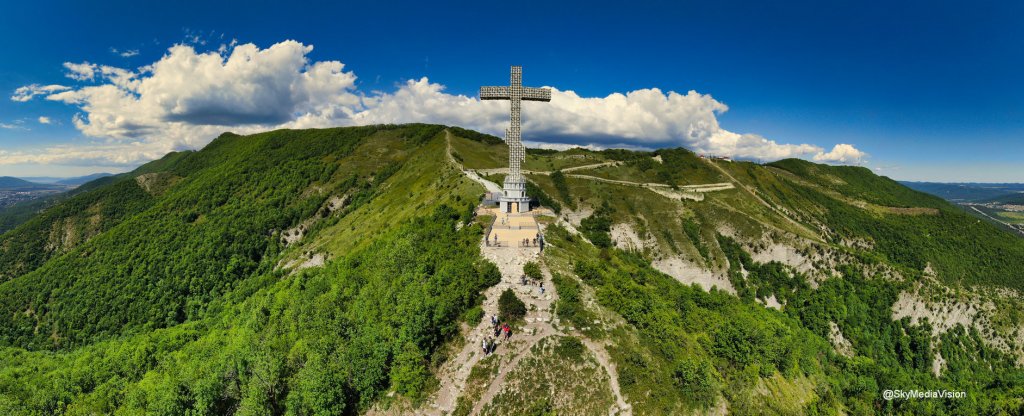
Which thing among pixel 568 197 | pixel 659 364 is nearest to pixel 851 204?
pixel 568 197

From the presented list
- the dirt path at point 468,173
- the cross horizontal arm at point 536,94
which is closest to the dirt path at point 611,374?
the cross horizontal arm at point 536,94

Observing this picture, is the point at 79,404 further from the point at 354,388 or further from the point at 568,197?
the point at 568,197

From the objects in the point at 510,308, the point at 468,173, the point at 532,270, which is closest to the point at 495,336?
the point at 510,308

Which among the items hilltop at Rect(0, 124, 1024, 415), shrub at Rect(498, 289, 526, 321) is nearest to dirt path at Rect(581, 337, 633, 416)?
hilltop at Rect(0, 124, 1024, 415)

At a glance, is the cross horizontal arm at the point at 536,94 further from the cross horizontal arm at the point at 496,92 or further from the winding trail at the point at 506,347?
the winding trail at the point at 506,347

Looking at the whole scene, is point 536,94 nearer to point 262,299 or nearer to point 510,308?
point 510,308

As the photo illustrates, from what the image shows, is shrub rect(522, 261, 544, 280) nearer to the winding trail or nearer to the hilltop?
the hilltop
